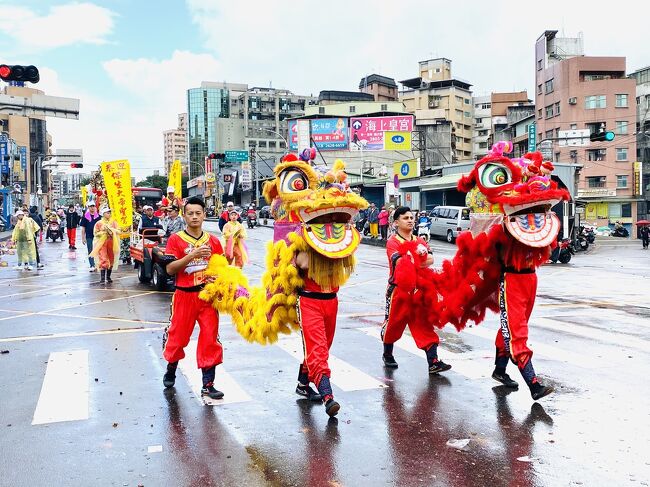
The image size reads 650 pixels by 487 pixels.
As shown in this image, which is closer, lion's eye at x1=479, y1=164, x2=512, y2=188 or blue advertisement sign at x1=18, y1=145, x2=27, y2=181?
lion's eye at x1=479, y1=164, x2=512, y2=188

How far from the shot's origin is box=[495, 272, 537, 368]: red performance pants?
6301mm

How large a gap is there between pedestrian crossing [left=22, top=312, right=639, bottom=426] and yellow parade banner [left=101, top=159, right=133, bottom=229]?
9.52m

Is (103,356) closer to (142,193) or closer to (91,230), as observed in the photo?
(91,230)

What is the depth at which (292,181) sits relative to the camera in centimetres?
621

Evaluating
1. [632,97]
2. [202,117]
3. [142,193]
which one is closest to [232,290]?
[142,193]

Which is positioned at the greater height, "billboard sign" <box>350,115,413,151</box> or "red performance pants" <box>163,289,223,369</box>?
"billboard sign" <box>350,115,413,151</box>

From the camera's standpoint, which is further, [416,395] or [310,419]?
[416,395]

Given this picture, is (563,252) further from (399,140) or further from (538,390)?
(399,140)

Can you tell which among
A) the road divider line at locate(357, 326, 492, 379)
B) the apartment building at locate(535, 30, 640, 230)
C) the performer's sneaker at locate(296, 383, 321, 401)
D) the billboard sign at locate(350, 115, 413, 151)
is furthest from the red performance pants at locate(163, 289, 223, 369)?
the billboard sign at locate(350, 115, 413, 151)

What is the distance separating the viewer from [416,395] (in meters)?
6.52

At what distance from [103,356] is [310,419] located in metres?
3.62

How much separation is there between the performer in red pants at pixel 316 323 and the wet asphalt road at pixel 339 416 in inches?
14.3

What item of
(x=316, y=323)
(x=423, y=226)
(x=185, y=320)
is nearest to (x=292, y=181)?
(x=316, y=323)

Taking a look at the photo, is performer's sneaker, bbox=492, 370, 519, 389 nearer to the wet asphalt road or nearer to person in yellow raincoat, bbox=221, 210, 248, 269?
the wet asphalt road
